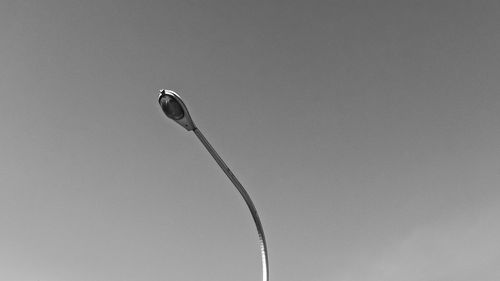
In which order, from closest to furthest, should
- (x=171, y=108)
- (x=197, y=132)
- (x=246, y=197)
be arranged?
(x=171, y=108) → (x=197, y=132) → (x=246, y=197)

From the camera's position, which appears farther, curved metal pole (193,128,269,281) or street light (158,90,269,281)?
curved metal pole (193,128,269,281)

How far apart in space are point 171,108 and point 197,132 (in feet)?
3.06

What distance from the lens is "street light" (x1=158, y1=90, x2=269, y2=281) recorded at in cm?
660

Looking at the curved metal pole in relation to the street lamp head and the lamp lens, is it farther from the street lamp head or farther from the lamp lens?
the lamp lens

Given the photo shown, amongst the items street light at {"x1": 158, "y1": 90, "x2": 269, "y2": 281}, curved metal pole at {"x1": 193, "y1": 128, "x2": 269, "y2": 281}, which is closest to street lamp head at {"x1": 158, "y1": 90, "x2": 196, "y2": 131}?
street light at {"x1": 158, "y1": 90, "x2": 269, "y2": 281}

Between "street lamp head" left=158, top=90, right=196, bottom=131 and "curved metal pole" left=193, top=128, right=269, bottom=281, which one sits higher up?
"street lamp head" left=158, top=90, right=196, bottom=131

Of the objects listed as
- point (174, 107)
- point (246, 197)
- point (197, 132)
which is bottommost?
point (246, 197)

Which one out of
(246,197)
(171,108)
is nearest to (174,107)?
(171,108)

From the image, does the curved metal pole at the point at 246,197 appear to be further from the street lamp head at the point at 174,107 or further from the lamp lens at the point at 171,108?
the lamp lens at the point at 171,108

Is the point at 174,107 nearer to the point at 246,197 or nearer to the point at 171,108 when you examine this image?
A: the point at 171,108

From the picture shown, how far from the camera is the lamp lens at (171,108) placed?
660cm

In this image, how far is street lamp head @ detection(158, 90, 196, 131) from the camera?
21.5ft

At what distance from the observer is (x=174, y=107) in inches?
265

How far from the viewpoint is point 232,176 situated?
7793 mm
